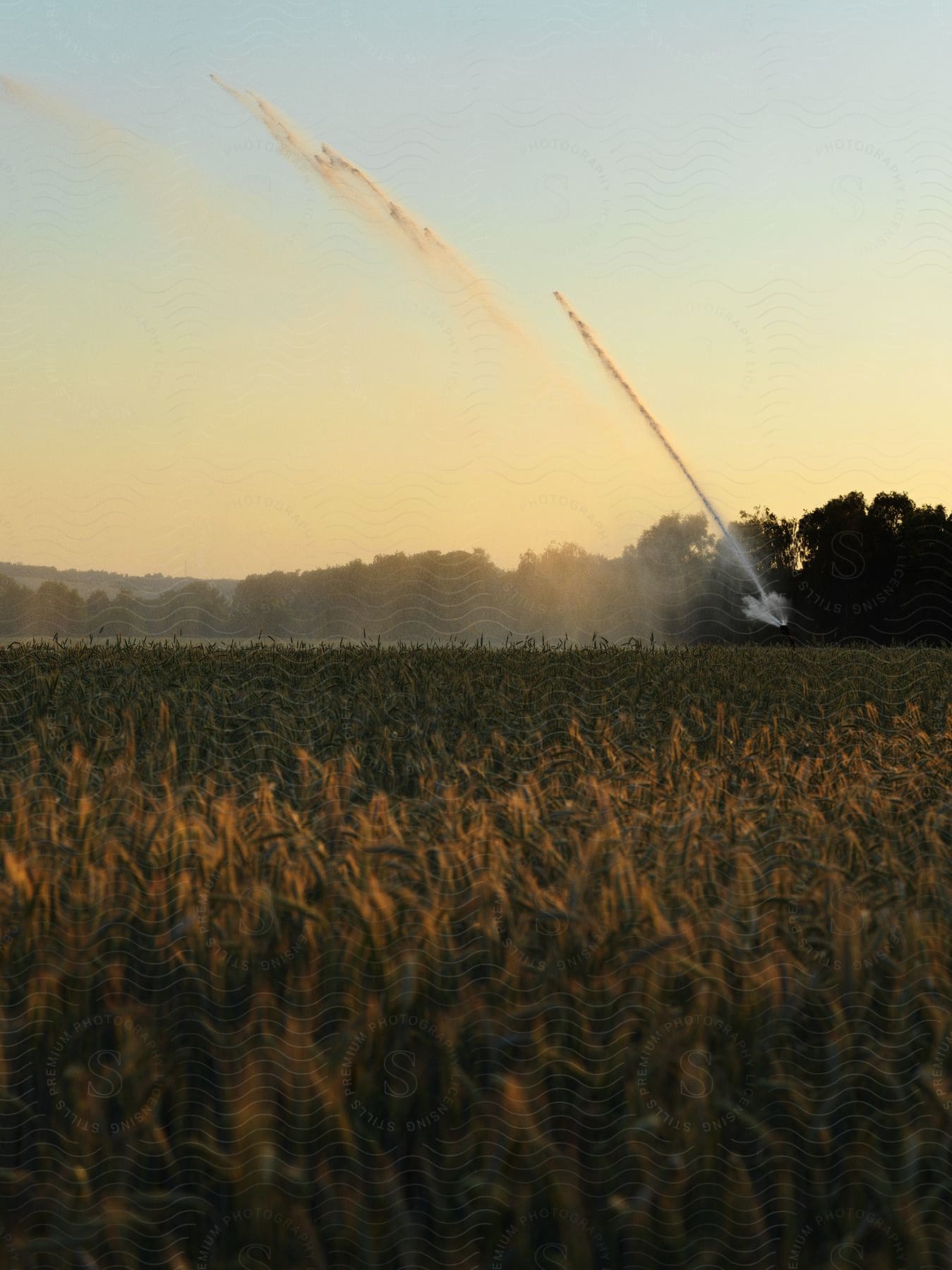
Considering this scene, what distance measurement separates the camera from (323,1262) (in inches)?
123

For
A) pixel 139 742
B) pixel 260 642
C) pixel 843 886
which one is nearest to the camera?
pixel 843 886

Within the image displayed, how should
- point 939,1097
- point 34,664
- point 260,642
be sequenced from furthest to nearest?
1. point 260,642
2. point 34,664
3. point 939,1097

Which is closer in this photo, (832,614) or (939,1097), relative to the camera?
(939,1097)

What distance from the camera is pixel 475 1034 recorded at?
12.5 feet

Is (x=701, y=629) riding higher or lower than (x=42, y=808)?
higher

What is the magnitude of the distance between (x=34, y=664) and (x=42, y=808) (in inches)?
391

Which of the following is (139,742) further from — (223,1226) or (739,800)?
(223,1226)

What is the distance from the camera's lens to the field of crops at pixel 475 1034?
326 cm

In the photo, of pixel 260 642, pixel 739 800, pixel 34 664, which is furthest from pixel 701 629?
pixel 739 800

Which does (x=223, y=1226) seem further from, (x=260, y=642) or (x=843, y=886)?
(x=260, y=642)

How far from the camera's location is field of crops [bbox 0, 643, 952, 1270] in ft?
10.7

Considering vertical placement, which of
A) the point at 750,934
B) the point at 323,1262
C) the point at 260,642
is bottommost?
the point at 323,1262

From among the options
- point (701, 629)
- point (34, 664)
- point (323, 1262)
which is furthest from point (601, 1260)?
point (701, 629)

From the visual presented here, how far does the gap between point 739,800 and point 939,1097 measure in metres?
3.18
